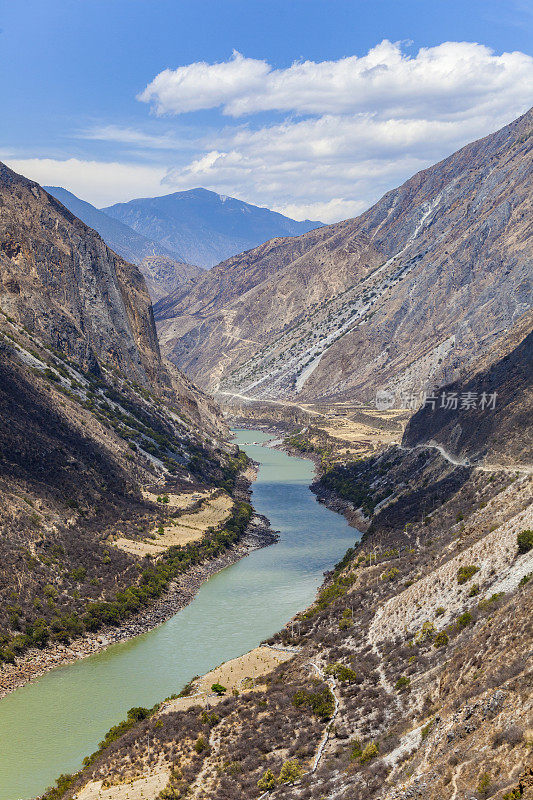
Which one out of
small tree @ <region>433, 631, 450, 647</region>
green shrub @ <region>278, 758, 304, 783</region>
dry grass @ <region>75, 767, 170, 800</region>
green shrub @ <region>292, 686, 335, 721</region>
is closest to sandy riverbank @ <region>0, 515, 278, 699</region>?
dry grass @ <region>75, 767, 170, 800</region>

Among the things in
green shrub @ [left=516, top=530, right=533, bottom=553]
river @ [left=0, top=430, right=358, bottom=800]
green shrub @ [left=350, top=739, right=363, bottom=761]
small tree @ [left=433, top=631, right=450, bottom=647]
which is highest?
green shrub @ [left=516, top=530, right=533, bottom=553]

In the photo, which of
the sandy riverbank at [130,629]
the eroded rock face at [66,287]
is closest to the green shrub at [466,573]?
the sandy riverbank at [130,629]

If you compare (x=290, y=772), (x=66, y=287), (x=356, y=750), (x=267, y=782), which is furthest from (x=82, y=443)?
(x=356, y=750)

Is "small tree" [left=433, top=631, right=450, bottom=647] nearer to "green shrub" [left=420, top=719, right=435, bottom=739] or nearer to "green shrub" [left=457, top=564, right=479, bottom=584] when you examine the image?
"green shrub" [left=457, top=564, right=479, bottom=584]

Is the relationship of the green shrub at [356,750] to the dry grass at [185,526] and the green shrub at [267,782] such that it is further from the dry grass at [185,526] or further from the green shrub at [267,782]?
the dry grass at [185,526]

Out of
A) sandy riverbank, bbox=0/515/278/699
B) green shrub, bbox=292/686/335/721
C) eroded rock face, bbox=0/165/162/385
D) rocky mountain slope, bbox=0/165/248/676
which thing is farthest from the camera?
eroded rock face, bbox=0/165/162/385

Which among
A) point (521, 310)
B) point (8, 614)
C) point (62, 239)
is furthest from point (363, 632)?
point (521, 310)
